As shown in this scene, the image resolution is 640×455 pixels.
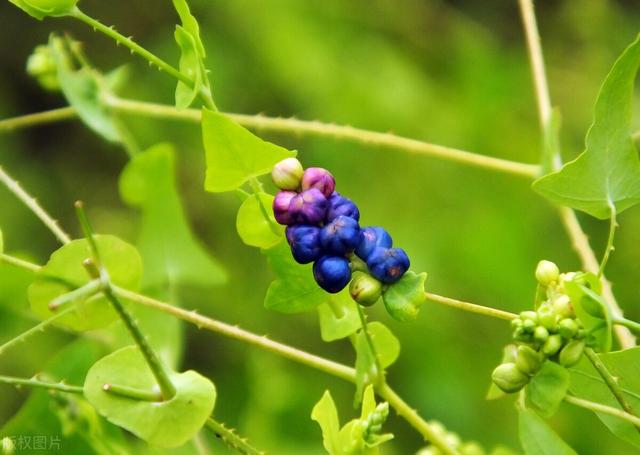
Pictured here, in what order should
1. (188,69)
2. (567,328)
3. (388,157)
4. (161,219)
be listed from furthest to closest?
(388,157) → (161,219) → (188,69) → (567,328)

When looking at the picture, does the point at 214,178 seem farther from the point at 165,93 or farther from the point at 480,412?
the point at 165,93

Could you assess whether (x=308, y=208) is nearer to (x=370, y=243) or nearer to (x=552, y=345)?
(x=370, y=243)

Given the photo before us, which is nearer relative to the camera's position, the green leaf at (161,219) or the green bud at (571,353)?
the green bud at (571,353)

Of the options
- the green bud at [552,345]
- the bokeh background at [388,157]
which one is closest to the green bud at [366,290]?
the green bud at [552,345]

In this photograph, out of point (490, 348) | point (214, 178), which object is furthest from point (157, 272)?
point (490, 348)

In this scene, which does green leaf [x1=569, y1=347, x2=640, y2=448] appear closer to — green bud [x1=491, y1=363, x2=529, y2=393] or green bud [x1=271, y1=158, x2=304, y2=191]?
green bud [x1=491, y1=363, x2=529, y2=393]

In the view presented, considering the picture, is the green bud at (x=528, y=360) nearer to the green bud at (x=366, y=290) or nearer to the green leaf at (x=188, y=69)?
the green bud at (x=366, y=290)

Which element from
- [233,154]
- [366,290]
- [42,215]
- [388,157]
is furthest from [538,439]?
[388,157]
